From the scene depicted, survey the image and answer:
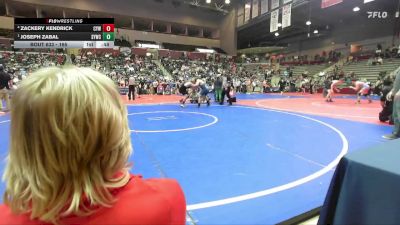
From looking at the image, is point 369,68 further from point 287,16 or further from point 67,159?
point 67,159

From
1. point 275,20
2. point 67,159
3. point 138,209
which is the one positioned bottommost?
point 138,209

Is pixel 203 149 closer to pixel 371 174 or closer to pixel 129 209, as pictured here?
pixel 371 174

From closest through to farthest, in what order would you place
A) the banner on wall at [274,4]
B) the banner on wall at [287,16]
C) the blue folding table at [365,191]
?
the blue folding table at [365,191] < the banner on wall at [287,16] < the banner on wall at [274,4]

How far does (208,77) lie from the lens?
27.1 m

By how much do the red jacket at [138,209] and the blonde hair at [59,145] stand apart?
0.07 feet

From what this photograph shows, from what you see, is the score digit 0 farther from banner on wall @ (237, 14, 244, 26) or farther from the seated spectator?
banner on wall @ (237, 14, 244, 26)

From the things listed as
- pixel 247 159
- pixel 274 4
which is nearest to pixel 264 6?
pixel 274 4

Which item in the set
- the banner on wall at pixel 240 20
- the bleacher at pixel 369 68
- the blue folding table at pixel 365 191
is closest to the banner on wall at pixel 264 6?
the banner on wall at pixel 240 20

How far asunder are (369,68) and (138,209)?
28330 millimetres
